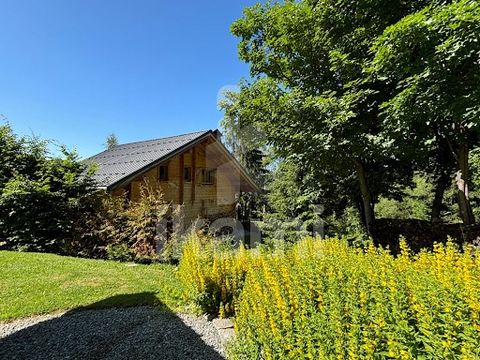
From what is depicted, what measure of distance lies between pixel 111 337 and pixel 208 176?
1257 centimetres

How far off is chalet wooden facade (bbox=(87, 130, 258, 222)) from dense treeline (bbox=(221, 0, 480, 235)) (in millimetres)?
3960

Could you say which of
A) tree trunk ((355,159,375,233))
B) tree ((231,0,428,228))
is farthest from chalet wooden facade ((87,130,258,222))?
tree trunk ((355,159,375,233))

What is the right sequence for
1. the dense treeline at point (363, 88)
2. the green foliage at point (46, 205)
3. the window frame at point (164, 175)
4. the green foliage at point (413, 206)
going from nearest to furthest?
1. the dense treeline at point (363, 88)
2. the green foliage at point (46, 205)
3. the window frame at point (164, 175)
4. the green foliage at point (413, 206)

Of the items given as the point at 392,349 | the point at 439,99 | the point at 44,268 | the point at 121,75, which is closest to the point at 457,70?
the point at 439,99

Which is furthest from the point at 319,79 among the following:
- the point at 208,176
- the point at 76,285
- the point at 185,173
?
the point at 208,176

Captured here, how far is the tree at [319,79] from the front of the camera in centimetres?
751

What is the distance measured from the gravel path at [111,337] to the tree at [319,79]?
578 cm

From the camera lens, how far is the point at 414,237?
8.84 m

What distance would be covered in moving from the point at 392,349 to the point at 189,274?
13.2ft

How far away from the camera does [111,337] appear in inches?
156

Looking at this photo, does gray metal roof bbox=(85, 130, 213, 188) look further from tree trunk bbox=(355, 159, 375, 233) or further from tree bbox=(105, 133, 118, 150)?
tree bbox=(105, 133, 118, 150)

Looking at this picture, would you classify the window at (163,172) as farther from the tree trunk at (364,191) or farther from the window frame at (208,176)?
the tree trunk at (364,191)

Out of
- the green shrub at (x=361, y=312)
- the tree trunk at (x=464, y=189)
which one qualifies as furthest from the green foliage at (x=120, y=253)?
the tree trunk at (x=464, y=189)

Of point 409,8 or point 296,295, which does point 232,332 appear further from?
point 409,8
